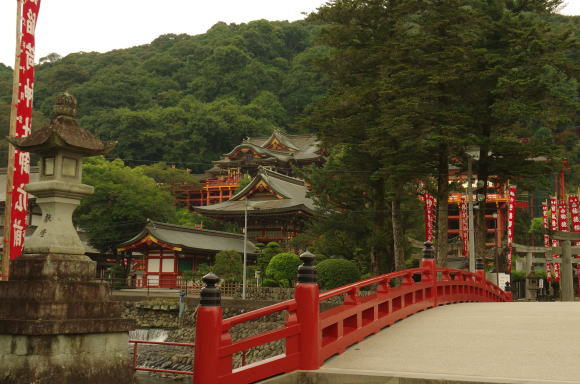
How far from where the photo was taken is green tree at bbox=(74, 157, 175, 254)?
45.3 meters

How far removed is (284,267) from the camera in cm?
3491

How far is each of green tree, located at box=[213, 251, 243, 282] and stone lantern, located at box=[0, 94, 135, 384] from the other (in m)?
29.6

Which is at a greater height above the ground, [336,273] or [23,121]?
[23,121]

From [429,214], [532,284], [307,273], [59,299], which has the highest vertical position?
[429,214]

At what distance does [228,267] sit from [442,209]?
1939 centimetres

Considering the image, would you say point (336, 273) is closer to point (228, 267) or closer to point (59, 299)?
point (228, 267)

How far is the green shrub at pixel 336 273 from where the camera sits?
27.9 metres

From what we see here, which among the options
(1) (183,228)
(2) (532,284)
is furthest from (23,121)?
(1) (183,228)

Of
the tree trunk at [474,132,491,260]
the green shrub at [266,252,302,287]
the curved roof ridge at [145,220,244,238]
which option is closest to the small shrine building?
the curved roof ridge at [145,220,244,238]

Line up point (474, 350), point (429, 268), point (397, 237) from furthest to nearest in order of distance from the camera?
point (397, 237) < point (429, 268) < point (474, 350)

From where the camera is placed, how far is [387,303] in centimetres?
1104

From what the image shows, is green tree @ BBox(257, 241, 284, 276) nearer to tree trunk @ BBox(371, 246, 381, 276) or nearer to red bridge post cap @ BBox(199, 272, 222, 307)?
tree trunk @ BBox(371, 246, 381, 276)

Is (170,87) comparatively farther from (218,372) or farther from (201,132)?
(218,372)

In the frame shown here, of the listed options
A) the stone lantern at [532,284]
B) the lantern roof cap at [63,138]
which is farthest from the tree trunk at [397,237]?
the lantern roof cap at [63,138]
